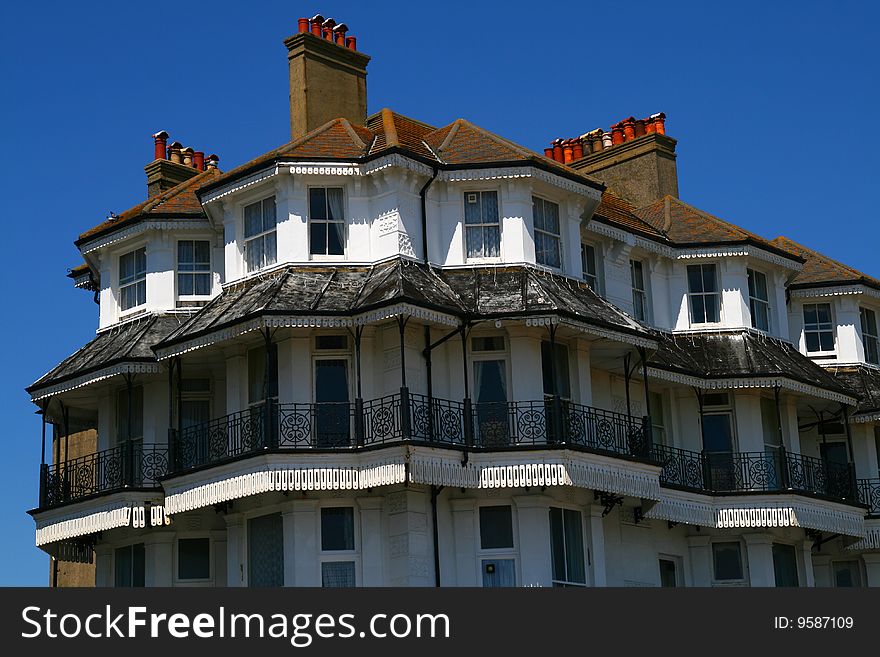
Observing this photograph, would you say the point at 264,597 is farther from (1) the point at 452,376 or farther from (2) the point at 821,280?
(2) the point at 821,280

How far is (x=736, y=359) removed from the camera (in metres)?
39.7

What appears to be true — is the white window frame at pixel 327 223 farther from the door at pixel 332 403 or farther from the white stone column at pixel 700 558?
the white stone column at pixel 700 558

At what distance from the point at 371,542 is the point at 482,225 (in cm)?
745

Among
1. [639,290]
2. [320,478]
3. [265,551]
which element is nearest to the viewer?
[320,478]

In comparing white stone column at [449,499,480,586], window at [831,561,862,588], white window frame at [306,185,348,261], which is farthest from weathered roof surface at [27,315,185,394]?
window at [831,561,862,588]

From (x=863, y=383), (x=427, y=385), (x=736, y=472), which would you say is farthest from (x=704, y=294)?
(x=427, y=385)

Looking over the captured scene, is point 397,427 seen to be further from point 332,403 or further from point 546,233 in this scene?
point 546,233

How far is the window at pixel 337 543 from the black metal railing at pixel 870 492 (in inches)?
625

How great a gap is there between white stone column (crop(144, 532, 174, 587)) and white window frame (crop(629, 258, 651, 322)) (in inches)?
494

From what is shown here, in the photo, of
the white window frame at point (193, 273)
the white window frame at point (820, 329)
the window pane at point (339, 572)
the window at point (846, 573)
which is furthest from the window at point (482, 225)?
the window at point (846, 573)

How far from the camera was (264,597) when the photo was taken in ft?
73.6

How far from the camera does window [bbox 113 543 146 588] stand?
1430 inches

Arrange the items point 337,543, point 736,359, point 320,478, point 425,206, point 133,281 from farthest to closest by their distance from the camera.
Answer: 1. point 736,359
2. point 133,281
3. point 425,206
4. point 337,543
5. point 320,478

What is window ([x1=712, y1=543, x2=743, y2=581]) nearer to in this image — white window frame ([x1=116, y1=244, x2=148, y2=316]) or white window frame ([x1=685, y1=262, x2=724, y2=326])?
white window frame ([x1=685, y1=262, x2=724, y2=326])
